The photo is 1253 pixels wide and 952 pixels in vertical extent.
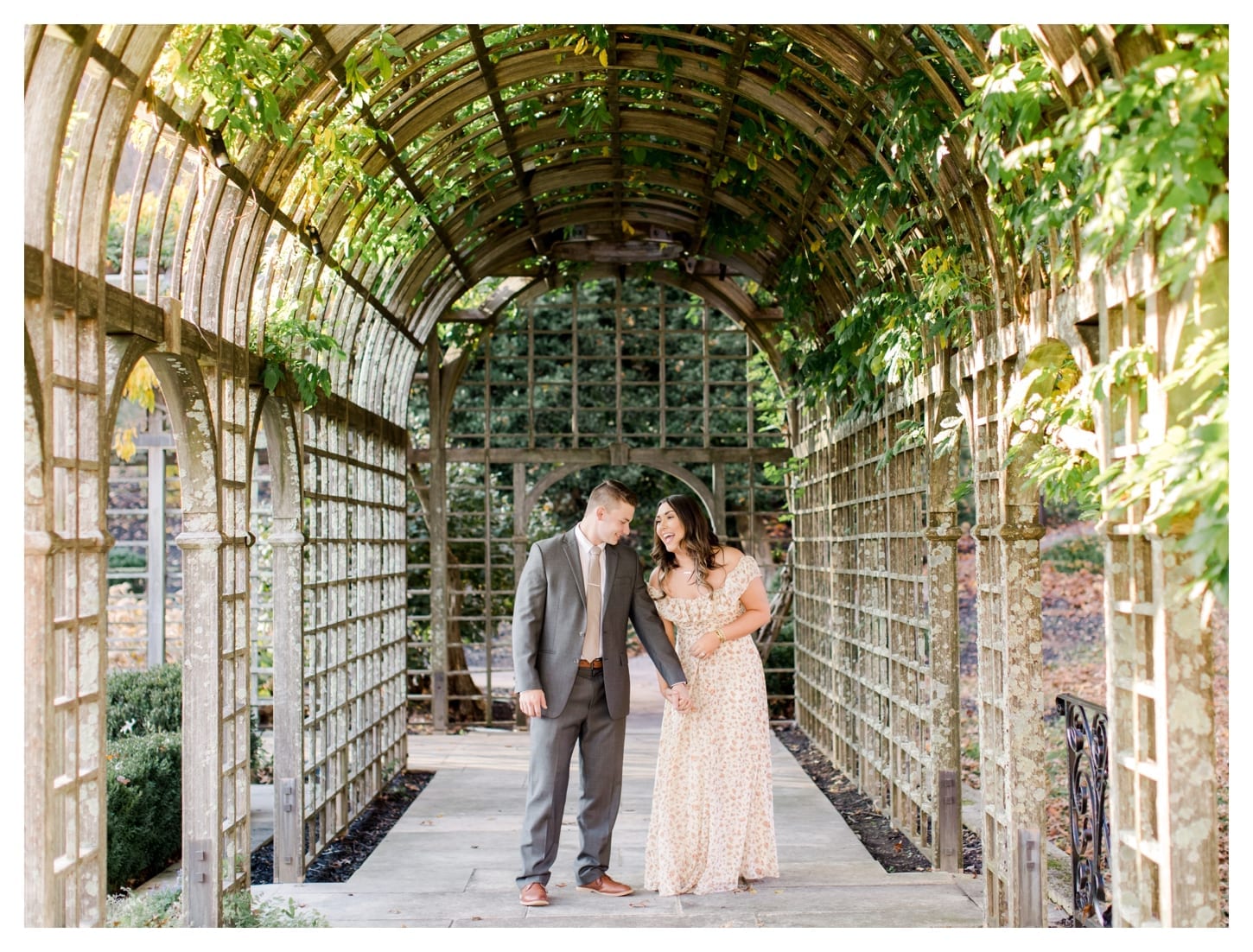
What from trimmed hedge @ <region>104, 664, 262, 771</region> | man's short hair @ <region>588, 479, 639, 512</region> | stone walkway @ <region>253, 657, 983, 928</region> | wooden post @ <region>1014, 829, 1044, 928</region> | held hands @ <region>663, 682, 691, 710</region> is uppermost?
man's short hair @ <region>588, 479, 639, 512</region>

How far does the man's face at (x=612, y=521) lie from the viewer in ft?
16.8

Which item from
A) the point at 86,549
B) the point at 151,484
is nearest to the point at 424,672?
the point at 151,484

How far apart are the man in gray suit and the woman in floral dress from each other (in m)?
0.15

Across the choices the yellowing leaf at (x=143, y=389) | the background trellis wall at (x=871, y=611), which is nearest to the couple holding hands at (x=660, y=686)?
the background trellis wall at (x=871, y=611)

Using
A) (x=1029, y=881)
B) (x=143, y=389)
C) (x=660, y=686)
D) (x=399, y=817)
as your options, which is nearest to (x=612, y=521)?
(x=660, y=686)

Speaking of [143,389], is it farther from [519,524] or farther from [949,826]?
[949,826]

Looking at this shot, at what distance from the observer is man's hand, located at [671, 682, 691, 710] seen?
5211mm

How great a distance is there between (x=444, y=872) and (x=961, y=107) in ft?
13.9

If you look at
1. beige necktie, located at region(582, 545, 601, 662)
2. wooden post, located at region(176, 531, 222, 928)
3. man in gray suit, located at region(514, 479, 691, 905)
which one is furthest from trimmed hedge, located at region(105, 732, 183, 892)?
beige necktie, located at region(582, 545, 601, 662)

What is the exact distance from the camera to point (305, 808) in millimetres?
6344

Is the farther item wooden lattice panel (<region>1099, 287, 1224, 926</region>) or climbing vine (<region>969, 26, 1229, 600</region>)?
wooden lattice panel (<region>1099, 287, 1224, 926</region>)

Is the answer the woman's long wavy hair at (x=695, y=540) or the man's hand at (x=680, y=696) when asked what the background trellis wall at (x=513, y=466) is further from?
the man's hand at (x=680, y=696)

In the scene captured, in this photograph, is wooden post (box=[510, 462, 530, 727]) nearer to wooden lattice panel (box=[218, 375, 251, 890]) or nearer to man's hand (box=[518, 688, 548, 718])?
wooden lattice panel (box=[218, 375, 251, 890])
